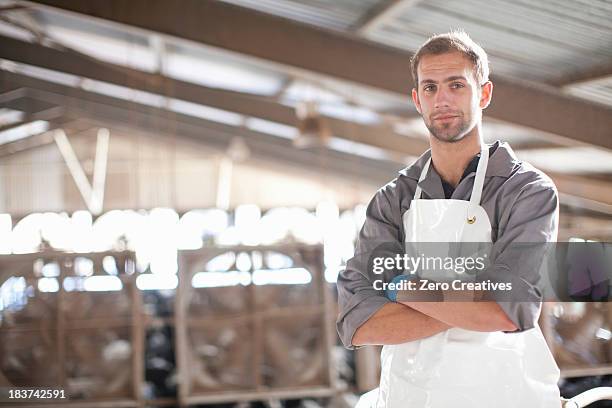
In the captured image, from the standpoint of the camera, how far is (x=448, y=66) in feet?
3.53

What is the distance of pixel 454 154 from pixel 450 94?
0.11 m

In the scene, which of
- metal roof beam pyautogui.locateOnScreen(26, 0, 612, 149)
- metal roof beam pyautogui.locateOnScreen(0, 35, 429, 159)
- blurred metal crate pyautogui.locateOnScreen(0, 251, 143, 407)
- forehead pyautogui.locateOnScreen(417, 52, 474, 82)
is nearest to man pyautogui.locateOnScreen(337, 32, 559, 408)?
forehead pyautogui.locateOnScreen(417, 52, 474, 82)

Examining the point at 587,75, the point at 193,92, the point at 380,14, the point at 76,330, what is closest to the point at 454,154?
the point at 587,75

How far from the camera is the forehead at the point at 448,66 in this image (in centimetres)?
108

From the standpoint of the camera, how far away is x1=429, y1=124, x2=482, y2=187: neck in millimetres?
1137

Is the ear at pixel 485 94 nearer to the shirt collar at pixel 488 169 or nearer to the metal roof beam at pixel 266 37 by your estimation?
the shirt collar at pixel 488 169

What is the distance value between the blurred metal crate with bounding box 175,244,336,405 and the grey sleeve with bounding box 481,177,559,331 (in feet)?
5.62

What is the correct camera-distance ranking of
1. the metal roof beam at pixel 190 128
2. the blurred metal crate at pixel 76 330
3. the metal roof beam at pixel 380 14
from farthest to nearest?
the metal roof beam at pixel 190 128, the blurred metal crate at pixel 76 330, the metal roof beam at pixel 380 14

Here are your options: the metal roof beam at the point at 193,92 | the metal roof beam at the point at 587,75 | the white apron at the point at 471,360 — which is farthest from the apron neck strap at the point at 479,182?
the metal roof beam at the point at 193,92

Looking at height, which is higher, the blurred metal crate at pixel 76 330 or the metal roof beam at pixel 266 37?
the metal roof beam at pixel 266 37

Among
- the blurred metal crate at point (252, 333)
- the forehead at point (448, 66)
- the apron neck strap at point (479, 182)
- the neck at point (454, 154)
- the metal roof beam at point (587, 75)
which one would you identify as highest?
the metal roof beam at point (587, 75)

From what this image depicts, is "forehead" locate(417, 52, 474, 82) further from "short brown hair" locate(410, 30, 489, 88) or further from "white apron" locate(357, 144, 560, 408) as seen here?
"white apron" locate(357, 144, 560, 408)

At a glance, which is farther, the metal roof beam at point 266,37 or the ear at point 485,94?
the metal roof beam at point 266,37

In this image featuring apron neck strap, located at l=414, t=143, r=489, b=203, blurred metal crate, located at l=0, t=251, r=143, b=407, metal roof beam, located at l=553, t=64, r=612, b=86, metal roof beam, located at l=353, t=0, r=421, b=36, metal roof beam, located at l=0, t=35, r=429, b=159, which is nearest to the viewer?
apron neck strap, located at l=414, t=143, r=489, b=203
